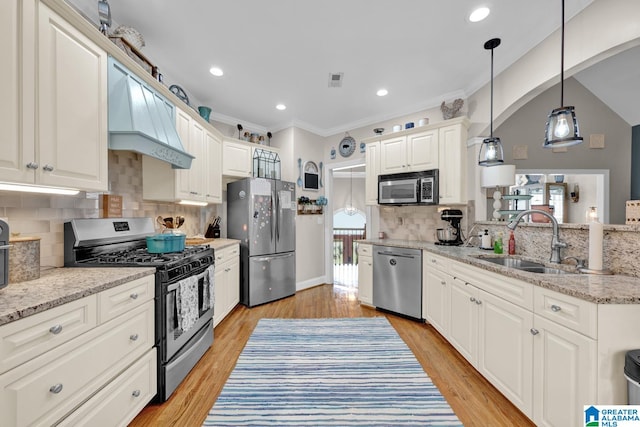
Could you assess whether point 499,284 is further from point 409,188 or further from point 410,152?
point 410,152

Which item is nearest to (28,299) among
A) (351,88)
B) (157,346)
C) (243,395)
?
(157,346)

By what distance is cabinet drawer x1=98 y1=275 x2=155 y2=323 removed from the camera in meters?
1.33

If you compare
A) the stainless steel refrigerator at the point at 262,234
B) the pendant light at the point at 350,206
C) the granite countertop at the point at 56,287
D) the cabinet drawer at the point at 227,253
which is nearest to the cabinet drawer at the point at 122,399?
the granite countertop at the point at 56,287

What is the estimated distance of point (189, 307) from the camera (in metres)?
1.98

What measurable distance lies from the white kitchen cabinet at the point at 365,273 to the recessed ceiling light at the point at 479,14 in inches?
101

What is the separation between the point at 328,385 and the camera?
75.6 inches

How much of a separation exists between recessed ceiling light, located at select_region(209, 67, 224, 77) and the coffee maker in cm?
314

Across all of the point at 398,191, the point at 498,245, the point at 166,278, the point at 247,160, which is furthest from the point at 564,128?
the point at 247,160

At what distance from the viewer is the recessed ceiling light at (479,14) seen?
1996mm

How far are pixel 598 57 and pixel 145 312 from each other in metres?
3.65

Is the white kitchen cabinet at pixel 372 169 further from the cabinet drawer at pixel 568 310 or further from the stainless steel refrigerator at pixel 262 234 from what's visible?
the cabinet drawer at pixel 568 310

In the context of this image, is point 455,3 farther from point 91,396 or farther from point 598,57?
point 91,396

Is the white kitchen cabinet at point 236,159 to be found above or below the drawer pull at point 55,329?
above

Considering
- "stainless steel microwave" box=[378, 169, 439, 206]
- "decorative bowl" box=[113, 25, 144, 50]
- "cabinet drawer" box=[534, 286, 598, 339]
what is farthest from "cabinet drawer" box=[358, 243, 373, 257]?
"decorative bowl" box=[113, 25, 144, 50]
